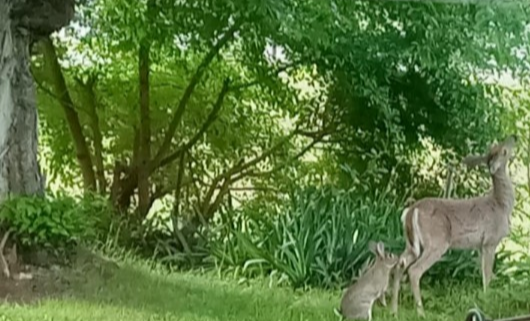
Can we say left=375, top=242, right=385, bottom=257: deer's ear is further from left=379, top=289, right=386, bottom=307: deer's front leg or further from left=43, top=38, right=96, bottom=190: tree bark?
left=43, top=38, right=96, bottom=190: tree bark

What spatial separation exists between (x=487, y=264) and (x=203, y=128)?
2.61 ft

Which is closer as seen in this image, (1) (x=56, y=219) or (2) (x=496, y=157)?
(1) (x=56, y=219)

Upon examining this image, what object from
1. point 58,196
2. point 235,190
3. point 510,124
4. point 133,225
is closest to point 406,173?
point 510,124

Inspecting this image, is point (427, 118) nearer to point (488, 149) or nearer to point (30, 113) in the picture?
point (488, 149)

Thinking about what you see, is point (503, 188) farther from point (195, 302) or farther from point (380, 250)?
point (195, 302)

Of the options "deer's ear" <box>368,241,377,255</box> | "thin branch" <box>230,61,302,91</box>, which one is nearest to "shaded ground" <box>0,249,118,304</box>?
"thin branch" <box>230,61,302,91</box>

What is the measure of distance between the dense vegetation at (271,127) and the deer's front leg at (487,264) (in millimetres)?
24

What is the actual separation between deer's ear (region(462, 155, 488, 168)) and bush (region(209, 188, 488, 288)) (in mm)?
194

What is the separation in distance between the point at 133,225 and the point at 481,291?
878 mm

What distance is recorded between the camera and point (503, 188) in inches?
77.9

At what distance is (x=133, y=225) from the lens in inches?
64.8

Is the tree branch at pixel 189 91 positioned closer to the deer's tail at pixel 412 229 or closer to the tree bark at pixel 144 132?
the tree bark at pixel 144 132

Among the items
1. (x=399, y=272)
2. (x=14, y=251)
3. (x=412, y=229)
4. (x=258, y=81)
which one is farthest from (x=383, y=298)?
(x=14, y=251)

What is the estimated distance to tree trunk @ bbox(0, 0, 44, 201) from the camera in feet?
5.01
